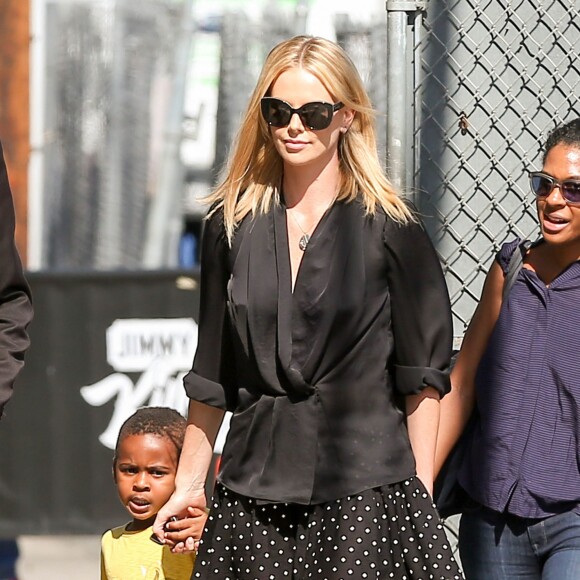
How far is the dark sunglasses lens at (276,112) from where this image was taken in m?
3.17

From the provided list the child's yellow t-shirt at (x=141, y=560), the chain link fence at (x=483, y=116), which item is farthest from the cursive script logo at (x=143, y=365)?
the child's yellow t-shirt at (x=141, y=560)

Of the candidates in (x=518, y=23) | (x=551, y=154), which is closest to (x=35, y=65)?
(x=518, y=23)

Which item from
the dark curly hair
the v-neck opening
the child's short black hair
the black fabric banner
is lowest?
the black fabric banner

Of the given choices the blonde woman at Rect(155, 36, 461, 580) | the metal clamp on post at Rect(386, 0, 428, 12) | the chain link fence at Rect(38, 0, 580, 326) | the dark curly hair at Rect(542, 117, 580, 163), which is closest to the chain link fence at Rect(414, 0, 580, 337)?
the chain link fence at Rect(38, 0, 580, 326)

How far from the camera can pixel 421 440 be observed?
3.17 meters

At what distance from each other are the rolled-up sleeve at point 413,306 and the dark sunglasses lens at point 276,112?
1.14 ft

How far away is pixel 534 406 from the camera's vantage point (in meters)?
3.37

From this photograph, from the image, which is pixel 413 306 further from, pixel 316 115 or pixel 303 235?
pixel 316 115

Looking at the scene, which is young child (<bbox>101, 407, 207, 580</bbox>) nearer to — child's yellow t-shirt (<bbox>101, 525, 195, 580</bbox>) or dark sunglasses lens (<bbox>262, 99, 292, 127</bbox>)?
child's yellow t-shirt (<bbox>101, 525, 195, 580</bbox>)

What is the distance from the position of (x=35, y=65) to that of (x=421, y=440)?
27.6 feet

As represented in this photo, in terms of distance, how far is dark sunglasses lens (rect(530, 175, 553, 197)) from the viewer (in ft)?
11.2

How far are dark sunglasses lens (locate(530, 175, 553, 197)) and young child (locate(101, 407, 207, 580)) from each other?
1.29 m

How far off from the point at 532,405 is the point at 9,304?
132 centimetres

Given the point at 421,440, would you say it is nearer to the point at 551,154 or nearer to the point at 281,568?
the point at 281,568
